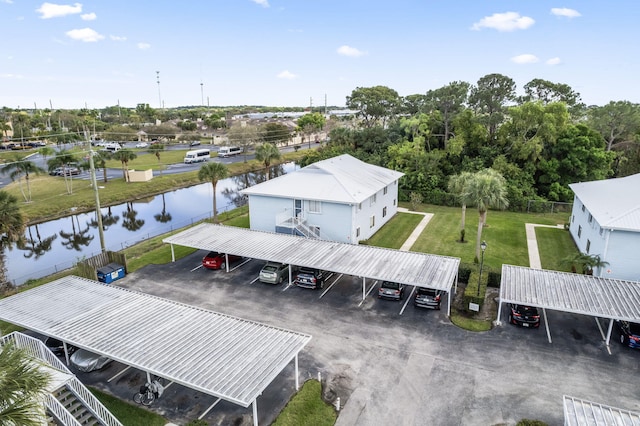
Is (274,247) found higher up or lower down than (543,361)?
higher up

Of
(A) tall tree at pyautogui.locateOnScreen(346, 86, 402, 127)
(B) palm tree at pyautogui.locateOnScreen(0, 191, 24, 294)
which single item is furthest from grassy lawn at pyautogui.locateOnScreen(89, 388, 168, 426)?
(A) tall tree at pyautogui.locateOnScreen(346, 86, 402, 127)

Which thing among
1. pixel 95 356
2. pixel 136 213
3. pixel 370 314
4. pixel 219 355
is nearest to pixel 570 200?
pixel 370 314

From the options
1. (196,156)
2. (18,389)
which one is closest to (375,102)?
(196,156)

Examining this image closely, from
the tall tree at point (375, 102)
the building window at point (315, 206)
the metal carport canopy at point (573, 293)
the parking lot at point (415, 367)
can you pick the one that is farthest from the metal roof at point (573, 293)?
the tall tree at point (375, 102)

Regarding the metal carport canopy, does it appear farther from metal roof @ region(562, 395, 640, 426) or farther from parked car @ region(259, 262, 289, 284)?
parked car @ region(259, 262, 289, 284)

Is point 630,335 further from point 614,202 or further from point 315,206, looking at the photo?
point 315,206

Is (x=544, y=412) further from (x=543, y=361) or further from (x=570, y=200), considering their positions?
(x=570, y=200)

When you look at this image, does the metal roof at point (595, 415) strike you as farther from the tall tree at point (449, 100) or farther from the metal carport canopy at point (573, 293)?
the tall tree at point (449, 100)
